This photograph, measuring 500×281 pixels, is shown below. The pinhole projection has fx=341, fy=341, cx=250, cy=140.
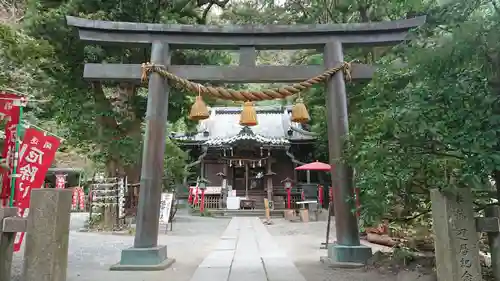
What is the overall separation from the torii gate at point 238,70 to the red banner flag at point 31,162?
1414 mm

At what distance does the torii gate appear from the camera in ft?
18.2

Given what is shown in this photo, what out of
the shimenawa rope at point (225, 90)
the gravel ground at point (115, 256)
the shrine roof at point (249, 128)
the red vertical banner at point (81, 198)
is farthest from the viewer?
the red vertical banner at point (81, 198)

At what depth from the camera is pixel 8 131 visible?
4594mm

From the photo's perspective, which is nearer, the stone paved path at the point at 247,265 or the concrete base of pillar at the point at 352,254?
the stone paved path at the point at 247,265

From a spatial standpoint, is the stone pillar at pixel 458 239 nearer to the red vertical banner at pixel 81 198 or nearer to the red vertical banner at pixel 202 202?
the red vertical banner at pixel 202 202

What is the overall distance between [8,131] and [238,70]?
3.57 metres

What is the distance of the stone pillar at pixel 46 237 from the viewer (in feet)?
10.3

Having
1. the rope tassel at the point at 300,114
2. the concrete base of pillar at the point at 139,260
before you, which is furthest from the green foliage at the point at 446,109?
the concrete base of pillar at the point at 139,260

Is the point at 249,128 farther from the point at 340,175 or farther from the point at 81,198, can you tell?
the point at 340,175

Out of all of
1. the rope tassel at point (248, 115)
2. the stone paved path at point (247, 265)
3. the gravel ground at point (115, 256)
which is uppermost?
the rope tassel at point (248, 115)

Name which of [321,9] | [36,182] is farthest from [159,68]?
[321,9]

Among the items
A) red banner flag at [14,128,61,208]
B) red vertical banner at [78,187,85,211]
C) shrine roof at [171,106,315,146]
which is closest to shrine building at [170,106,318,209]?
shrine roof at [171,106,315,146]

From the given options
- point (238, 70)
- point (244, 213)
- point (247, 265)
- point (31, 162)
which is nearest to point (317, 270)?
point (247, 265)

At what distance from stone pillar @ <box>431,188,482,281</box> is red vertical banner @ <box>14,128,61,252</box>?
4.91 m
